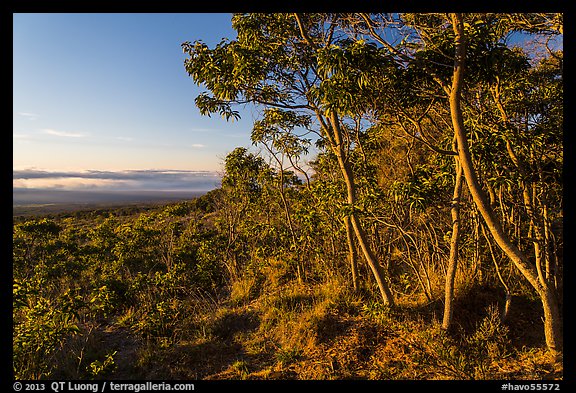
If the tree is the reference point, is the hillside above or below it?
below

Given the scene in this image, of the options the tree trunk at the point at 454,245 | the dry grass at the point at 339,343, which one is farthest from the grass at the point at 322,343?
the tree trunk at the point at 454,245

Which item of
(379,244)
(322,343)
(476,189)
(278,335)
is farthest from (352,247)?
(476,189)

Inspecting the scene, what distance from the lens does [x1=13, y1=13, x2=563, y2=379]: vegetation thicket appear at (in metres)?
3.40

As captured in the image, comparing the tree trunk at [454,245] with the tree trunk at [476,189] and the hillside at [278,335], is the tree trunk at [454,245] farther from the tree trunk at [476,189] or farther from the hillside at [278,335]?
the tree trunk at [476,189]

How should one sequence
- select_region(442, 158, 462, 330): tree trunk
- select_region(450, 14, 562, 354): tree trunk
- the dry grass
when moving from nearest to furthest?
select_region(450, 14, 562, 354): tree trunk → the dry grass → select_region(442, 158, 462, 330): tree trunk

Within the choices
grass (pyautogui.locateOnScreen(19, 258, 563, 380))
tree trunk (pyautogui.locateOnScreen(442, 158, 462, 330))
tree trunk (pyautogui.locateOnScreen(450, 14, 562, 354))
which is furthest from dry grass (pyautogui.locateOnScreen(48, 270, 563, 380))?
tree trunk (pyautogui.locateOnScreen(450, 14, 562, 354))

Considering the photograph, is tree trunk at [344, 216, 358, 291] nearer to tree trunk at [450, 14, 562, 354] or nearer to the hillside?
the hillside

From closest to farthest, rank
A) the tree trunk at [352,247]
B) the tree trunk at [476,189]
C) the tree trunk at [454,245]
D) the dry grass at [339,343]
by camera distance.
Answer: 1. the tree trunk at [476,189]
2. the dry grass at [339,343]
3. the tree trunk at [454,245]
4. the tree trunk at [352,247]

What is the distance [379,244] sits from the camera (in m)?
6.64

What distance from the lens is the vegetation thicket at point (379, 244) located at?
340cm

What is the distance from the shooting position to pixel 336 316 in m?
5.09

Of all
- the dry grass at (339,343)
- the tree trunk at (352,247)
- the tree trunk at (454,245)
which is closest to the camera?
the dry grass at (339,343)
